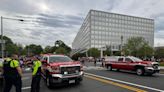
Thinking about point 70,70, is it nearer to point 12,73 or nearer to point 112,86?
point 112,86

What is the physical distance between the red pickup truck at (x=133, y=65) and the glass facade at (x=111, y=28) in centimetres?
10039

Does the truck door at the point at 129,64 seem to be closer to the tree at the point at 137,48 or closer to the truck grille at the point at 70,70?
the truck grille at the point at 70,70

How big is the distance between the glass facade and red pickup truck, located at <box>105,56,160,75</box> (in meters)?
100

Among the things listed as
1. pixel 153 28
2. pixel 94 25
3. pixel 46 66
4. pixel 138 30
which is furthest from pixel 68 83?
pixel 153 28

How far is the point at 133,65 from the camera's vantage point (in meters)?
21.2

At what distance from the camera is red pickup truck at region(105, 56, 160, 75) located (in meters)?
19.6

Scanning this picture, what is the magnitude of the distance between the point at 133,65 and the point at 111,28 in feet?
391

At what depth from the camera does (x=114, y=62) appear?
25031 mm

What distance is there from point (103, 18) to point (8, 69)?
128m

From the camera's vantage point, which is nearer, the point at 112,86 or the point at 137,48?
the point at 112,86

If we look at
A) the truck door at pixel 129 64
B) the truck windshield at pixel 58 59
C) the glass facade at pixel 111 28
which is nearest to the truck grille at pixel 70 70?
the truck windshield at pixel 58 59

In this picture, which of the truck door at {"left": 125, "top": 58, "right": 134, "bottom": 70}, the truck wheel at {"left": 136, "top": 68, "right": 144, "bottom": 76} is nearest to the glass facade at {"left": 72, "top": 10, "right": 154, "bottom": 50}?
the truck door at {"left": 125, "top": 58, "right": 134, "bottom": 70}

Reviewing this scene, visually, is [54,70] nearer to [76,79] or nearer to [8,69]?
[76,79]

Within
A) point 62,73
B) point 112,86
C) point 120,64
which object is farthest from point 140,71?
point 62,73
